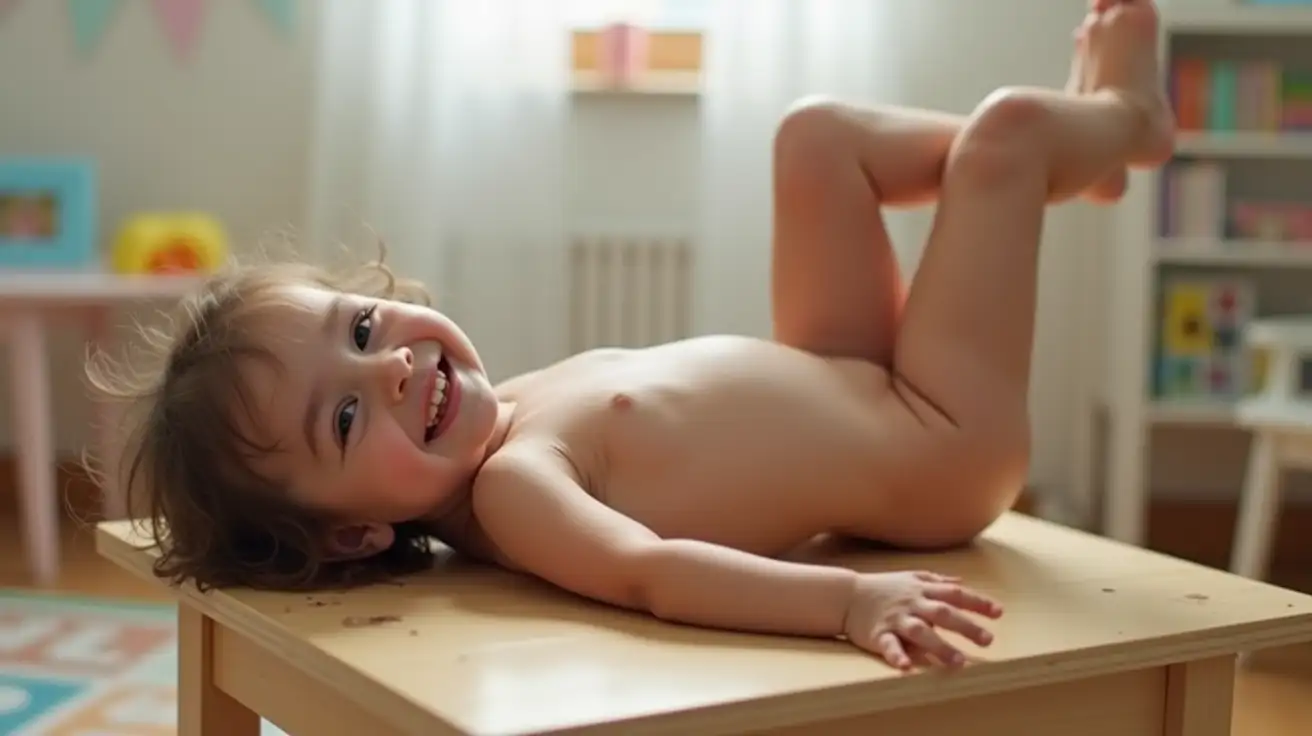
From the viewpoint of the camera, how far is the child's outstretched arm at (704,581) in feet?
2.91

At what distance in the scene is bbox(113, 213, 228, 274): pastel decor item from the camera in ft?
7.48

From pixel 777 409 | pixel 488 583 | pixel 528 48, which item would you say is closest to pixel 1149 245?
pixel 528 48

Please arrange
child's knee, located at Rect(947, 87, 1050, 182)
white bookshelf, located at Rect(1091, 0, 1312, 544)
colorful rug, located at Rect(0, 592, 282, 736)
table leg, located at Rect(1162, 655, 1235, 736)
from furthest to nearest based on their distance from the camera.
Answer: white bookshelf, located at Rect(1091, 0, 1312, 544) → colorful rug, located at Rect(0, 592, 282, 736) → child's knee, located at Rect(947, 87, 1050, 182) → table leg, located at Rect(1162, 655, 1235, 736)

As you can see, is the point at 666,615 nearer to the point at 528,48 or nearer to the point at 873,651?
the point at 873,651

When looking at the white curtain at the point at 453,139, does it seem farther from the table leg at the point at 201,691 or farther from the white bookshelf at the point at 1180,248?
the table leg at the point at 201,691

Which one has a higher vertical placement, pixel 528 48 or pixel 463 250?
pixel 528 48

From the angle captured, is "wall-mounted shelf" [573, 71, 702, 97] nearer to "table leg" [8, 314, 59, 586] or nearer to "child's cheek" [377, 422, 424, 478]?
"table leg" [8, 314, 59, 586]

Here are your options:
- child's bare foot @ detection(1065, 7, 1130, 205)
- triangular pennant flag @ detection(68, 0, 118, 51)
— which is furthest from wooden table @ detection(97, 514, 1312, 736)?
triangular pennant flag @ detection(68, 0, 118, 51)

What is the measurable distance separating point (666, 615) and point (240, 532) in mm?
316

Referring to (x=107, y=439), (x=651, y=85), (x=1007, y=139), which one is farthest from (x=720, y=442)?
(x=651, y=85)

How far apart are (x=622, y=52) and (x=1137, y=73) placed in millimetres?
1238

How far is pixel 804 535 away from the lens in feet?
3.76

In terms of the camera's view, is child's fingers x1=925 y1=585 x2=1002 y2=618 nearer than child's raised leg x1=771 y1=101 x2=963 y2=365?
Yes

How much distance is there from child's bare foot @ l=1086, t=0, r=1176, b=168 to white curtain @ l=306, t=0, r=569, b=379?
112cm
